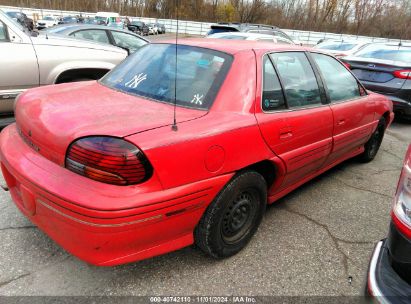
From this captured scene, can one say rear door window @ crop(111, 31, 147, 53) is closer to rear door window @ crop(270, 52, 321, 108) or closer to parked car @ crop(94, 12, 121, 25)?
rear door window @ crop(270, 52, 321, 108)

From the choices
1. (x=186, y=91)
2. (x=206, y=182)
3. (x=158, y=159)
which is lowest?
(x=206, y=182)

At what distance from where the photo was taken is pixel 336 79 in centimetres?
366

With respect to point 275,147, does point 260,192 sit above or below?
below

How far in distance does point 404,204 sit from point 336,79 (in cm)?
229

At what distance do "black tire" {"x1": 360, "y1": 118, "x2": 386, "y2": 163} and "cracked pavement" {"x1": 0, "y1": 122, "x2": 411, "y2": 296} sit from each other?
1369 mm

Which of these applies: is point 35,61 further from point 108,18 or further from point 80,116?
point 108,18

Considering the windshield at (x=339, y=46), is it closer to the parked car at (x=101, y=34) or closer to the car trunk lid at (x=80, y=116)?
the parked car at (x=101, y=34)

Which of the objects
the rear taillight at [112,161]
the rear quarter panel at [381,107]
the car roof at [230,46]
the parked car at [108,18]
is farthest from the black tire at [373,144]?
the parked car at [108,18]

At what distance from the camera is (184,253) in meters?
2.62

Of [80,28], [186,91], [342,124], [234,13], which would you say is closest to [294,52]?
[342,124]

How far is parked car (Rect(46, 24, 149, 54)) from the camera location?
7038mm

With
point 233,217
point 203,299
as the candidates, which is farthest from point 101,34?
point 203,299

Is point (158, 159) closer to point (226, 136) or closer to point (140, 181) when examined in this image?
point (140, 181)

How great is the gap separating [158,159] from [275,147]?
3.50 feet
